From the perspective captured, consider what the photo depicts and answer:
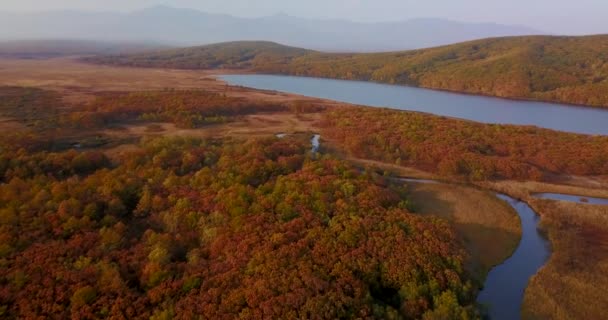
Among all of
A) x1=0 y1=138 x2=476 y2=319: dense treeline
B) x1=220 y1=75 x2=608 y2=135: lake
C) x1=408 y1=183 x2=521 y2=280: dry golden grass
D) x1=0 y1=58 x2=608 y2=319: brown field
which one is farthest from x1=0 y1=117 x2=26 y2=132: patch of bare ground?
x1=220 y1=75 x2=608 y2=135: lake

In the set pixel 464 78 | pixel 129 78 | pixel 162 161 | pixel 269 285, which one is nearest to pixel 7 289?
pixel 269 285

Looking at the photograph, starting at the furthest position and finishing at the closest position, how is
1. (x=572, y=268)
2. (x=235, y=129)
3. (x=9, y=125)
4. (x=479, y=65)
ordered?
(x=479, y=65) → (x=235, y=129) → (x=9, y=125) → (x=572, y=268)

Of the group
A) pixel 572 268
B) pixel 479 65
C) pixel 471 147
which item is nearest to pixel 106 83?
pixel 471 147

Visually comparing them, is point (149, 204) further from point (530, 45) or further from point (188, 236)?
point (530, 45)

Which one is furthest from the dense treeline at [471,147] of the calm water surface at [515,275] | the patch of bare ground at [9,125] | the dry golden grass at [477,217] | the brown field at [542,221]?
the patch of bare ground at [9,125]

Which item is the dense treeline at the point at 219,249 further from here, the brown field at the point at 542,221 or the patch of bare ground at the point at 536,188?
the patch of bare ground at the point at 536,188

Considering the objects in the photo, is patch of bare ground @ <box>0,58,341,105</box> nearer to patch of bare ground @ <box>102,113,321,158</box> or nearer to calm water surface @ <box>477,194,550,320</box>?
patch of bare ground @ <box>102,113,321,158</box>

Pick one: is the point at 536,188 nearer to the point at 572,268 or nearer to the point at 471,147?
the point at 471,147
